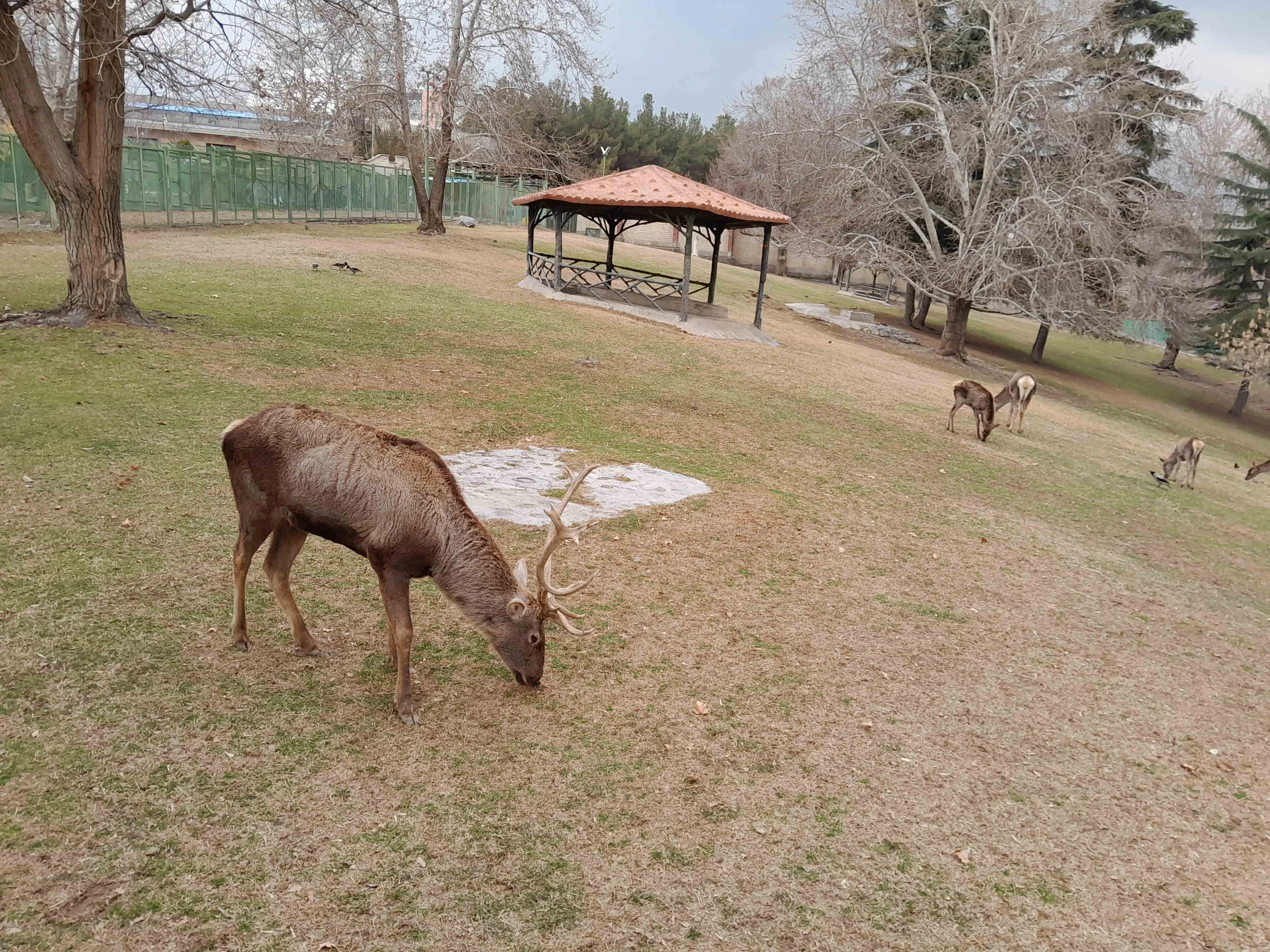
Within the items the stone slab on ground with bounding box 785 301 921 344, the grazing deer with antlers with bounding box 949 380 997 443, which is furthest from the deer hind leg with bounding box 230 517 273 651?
the stone slab on ground with bounding box 785 301 921 344

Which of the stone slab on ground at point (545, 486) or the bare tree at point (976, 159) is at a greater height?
the bare tree at point (976, 159)

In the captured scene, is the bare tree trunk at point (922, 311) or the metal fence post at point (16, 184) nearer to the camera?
the metal fence post at point (16, 184)

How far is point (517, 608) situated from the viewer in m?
4.62

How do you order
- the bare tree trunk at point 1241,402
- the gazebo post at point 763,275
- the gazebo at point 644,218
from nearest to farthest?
the gazebo at point 644,218 < the gazebo post at point 763,275 < the bare tree trunk at point 1241,402

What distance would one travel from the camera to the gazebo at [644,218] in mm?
20703

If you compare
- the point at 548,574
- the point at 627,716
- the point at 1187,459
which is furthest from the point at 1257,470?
the point at 548,574

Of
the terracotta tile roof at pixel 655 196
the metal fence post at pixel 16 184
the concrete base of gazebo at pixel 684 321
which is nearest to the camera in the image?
the terracotta tile roof at pixel 655 196

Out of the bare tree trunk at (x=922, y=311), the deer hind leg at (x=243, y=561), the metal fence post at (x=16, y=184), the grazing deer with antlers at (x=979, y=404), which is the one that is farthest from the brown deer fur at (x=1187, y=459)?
the metal fence post at (x=16, y=184)

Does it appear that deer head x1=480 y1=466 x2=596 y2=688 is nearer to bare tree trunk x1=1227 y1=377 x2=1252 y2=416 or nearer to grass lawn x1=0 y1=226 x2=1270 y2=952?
grass lawn x1=0 y1=226 x2=1270 y2=952

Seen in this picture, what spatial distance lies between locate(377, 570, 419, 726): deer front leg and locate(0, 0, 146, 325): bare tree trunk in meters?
9.51

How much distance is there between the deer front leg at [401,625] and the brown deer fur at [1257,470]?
19.5 metres

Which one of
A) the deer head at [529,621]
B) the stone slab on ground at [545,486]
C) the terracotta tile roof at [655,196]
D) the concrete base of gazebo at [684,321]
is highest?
the terracotta tile roof at [655,196]

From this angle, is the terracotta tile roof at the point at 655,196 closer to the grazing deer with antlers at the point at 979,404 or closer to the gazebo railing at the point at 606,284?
the gazebo railing at the point at 606,284

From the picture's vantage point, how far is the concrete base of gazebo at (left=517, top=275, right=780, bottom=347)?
21094 mm
